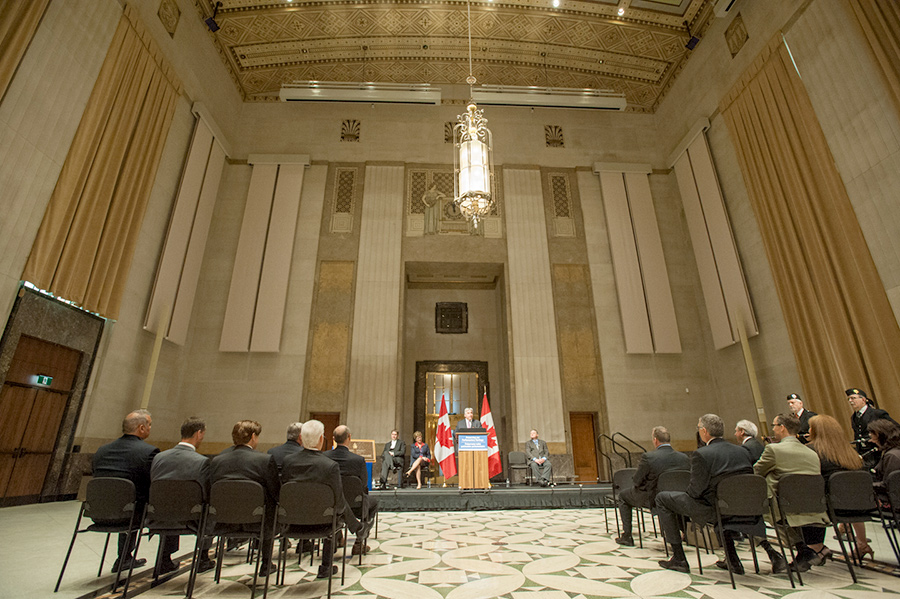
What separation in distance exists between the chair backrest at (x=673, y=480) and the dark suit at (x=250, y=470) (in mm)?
2867

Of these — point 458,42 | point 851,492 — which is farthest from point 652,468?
point 458,42

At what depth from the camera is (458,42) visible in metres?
11.1

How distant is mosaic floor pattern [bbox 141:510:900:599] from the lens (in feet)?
8.39

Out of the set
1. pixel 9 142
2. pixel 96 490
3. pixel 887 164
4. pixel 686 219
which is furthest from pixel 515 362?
pixel 9 142

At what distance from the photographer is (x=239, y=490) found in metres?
2.55

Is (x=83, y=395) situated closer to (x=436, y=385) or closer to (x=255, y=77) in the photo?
(x=436, y=385)

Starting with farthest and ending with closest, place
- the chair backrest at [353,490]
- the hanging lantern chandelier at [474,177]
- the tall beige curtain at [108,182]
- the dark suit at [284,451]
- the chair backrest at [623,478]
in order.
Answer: the tall beige curtain at [108,182], the hanging lantern chandelier at [474,177], the chair backrest at [623,478], the chair backrest at [353,490], the dark suit at [284,451]

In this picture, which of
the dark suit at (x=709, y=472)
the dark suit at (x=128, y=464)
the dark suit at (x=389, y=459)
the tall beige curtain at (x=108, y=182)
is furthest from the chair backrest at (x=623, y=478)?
the tall beige curtain at (x=108, y=182)

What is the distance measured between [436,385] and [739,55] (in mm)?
10218

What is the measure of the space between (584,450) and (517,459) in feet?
7.49

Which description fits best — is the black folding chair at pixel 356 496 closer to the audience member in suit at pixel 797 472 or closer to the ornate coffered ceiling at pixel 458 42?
the audience member in suit at pixel 797 472

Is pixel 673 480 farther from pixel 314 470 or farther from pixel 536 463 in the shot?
pixel 536 463

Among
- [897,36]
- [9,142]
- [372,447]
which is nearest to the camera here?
[9,142]

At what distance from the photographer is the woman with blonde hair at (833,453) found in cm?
311
